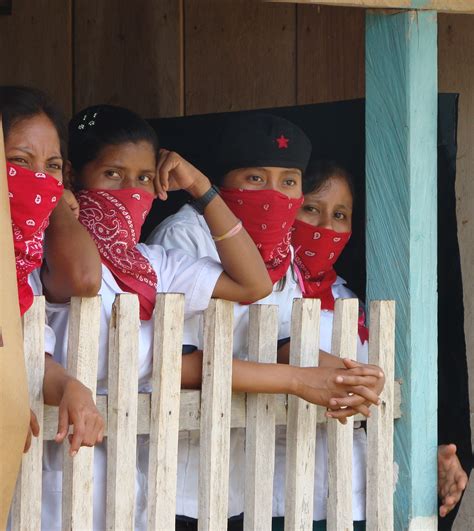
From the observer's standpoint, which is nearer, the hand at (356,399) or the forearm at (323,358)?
the hand at (356,399)

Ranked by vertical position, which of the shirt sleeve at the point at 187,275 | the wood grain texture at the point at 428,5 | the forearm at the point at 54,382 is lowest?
the forearm at the point at 54,382

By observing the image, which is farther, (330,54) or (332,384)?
(330,54)

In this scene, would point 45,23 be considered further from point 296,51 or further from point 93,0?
point 296,51

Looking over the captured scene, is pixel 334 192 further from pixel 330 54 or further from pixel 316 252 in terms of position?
pixel 330 54

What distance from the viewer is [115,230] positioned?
331cm

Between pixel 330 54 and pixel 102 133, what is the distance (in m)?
1.79

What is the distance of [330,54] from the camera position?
16.6ft

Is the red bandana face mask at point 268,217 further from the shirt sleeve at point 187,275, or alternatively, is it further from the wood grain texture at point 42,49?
the wood grain texture at point 42,49

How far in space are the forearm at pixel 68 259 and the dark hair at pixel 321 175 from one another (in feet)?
4.25

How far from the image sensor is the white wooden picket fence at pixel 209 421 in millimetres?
2947

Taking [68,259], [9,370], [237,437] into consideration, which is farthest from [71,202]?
[9,370]

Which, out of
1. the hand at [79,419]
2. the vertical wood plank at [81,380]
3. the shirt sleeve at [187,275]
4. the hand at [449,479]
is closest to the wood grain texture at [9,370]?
the hand at [79,419]

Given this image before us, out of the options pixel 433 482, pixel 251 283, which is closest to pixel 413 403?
pixel 433 482

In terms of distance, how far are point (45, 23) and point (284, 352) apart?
8.31 feet
